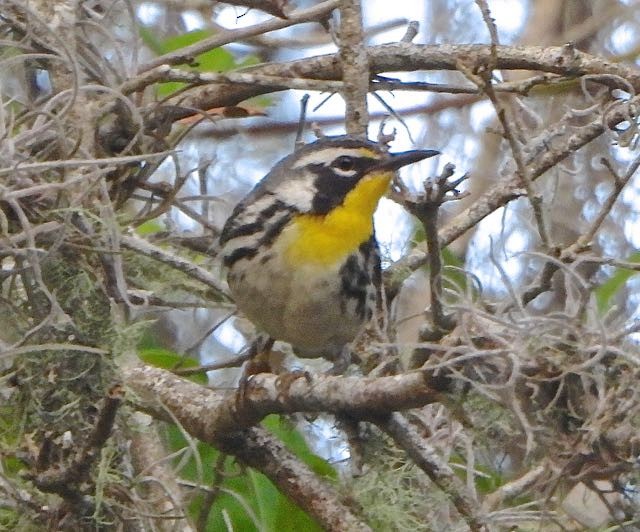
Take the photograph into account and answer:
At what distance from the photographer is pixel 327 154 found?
249 cm

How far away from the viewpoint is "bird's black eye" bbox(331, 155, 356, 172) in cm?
244

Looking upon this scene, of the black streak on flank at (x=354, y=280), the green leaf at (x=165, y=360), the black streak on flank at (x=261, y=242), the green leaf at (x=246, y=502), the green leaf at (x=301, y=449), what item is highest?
the black streak on flank at (x=261, y=242)

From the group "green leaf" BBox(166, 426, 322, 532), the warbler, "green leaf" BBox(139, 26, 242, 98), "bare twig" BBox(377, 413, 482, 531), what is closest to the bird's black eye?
the warbler

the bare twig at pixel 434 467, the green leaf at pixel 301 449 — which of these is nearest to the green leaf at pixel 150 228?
the green leaf at pixel 301 449

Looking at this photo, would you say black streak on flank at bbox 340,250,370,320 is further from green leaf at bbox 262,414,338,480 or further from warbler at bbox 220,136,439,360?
green leaf at bbox 262,414,338,480

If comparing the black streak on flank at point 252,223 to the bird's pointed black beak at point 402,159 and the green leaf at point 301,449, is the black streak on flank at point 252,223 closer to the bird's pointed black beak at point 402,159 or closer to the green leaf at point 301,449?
the bird's pointed black beak at point 402,159

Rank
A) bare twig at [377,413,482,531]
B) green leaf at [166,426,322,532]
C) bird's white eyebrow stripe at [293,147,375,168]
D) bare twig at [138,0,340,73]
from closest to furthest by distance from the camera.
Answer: bare twig at [377,413,482,531] → green leaf at [166,426,322,532] → bare twig at [138,0,340,73] → bird's white eyebrow stripe at [293,147,375,168]

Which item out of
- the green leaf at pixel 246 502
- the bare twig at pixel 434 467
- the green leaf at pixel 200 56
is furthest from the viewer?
the green leaf at pixel 200 56

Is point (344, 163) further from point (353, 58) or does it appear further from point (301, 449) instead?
point (301, 449)

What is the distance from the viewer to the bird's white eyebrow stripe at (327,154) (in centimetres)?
239

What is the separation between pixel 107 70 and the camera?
2213mm

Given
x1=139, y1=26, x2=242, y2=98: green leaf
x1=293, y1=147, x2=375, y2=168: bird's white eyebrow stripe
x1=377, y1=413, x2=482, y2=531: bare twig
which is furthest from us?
x1=139, y1=26, x2=242, y2=98: green leaf

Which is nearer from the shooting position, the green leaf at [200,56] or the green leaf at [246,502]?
the green leaf at [246,502]

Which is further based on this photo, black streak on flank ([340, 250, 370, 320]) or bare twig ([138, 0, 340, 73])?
black streak on flank ([340, 250, 370, 320])
